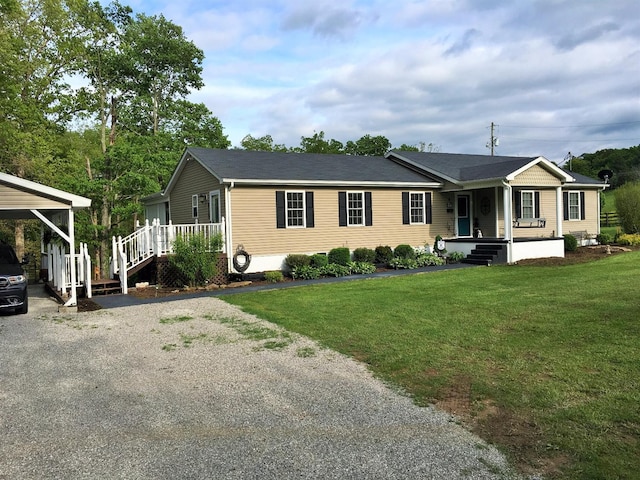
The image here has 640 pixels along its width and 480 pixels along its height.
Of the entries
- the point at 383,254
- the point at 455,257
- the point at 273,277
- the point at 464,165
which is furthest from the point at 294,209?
the point at 464,165

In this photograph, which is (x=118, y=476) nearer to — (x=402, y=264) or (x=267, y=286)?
(x=267, y=286)

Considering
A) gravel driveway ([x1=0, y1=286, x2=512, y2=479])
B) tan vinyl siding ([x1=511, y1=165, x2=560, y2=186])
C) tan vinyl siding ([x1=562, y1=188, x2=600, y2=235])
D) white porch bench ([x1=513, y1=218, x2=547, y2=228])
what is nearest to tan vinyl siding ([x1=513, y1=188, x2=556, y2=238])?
white porch bench ([x1=513, y1=218, x2=547, y2=228])

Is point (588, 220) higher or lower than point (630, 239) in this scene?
higher

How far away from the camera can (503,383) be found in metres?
5.31

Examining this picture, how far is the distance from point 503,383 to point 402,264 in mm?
12164

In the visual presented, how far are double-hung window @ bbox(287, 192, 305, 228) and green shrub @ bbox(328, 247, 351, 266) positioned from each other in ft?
4.57

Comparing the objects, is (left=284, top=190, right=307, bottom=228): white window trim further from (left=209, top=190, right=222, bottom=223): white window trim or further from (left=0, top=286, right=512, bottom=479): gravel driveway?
(left=0, top=286, right=512, bottom=479): gravel driveway

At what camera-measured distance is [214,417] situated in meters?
4.68

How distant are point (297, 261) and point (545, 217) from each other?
1238 centimetres

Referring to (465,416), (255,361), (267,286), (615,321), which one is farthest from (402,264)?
(465,416)

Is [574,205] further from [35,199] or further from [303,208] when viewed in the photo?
[35,199]

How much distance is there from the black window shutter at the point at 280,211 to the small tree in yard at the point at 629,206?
55.7ft

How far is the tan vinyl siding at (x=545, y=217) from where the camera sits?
69.8ft

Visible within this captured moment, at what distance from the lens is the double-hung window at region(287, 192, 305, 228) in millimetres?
16672
